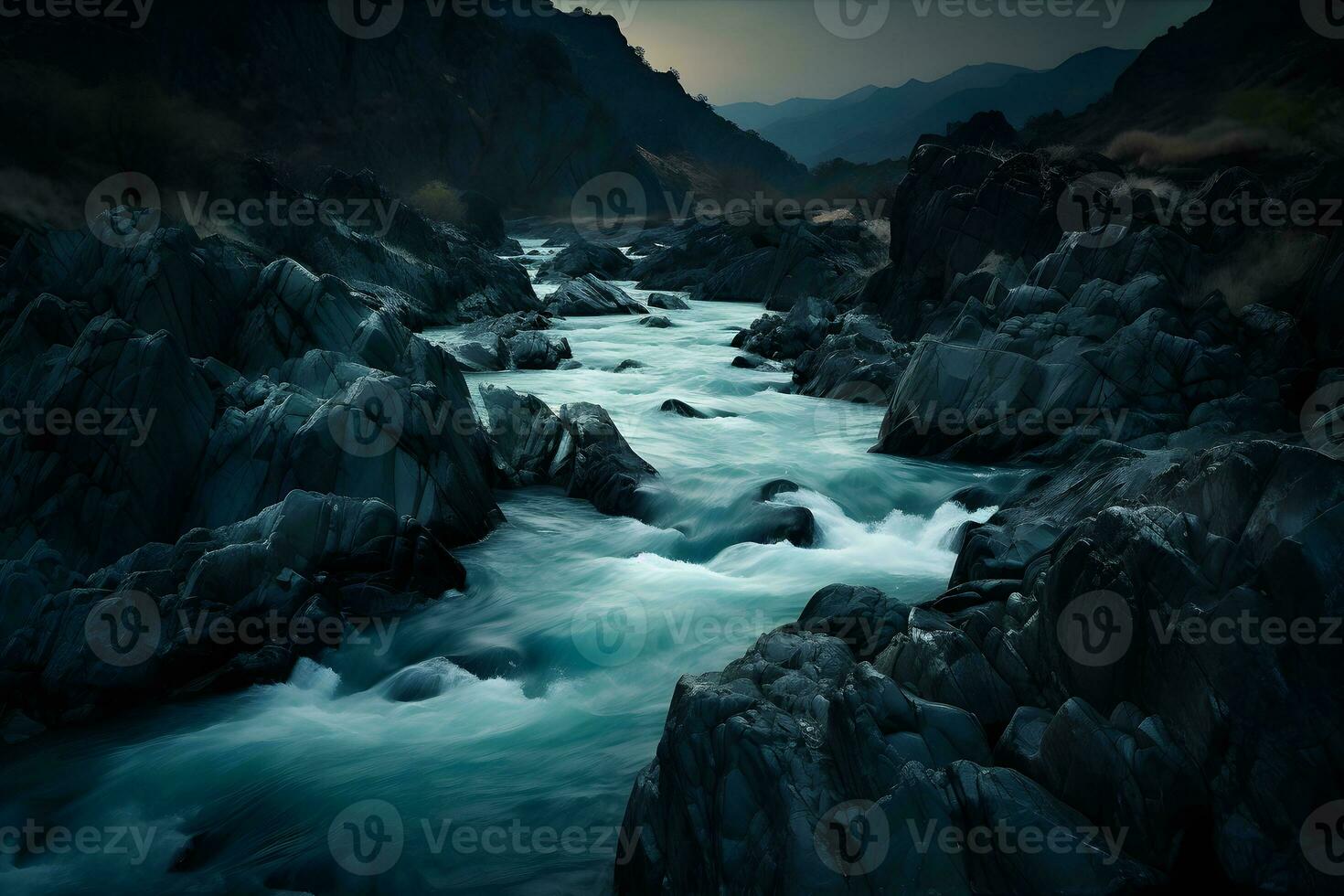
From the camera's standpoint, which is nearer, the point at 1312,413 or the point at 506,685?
the point at 506,685

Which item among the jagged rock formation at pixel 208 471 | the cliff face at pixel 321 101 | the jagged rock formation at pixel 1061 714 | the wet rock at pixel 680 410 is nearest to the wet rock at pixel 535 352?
the wet rock at pixel 680 410

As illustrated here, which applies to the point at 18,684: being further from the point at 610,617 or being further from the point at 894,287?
the point at 894,287

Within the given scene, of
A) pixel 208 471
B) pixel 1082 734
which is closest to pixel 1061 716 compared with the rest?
pixel 1082 734

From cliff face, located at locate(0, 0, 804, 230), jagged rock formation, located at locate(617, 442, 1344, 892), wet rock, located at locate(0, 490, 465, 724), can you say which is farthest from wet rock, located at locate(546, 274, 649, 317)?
jagged rock formation, located at locate(617, 442, 1344, 892)

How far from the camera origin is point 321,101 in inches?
3583

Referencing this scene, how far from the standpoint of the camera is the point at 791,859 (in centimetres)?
513

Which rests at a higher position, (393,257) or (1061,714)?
(393,257)

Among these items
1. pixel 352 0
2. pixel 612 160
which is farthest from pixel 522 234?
pixel 352 0

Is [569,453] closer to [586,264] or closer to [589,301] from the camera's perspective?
[589,301]

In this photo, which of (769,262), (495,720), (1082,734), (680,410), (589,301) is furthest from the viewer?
(769,262)

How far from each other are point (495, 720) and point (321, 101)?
97915 millimetres

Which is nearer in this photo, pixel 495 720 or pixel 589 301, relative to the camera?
pixel 495 720

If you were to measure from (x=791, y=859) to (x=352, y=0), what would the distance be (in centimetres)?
11972

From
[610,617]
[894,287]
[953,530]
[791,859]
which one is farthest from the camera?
[894,287]
